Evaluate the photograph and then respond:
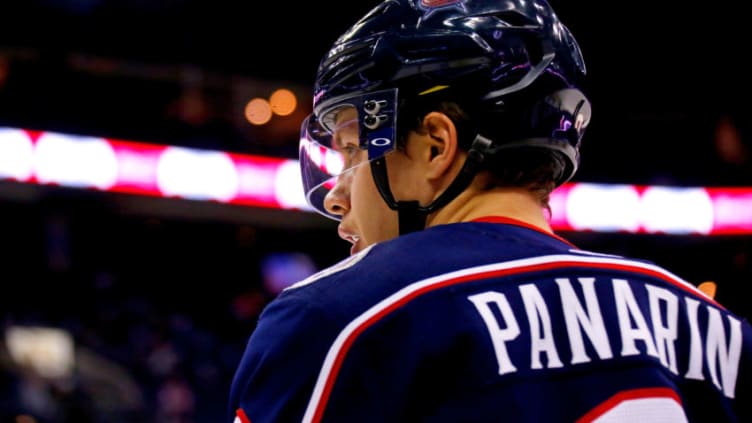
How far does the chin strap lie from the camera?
120 cm

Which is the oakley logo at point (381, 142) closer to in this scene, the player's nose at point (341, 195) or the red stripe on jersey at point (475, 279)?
the player's nose at point (341, 195)

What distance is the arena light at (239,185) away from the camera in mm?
9680

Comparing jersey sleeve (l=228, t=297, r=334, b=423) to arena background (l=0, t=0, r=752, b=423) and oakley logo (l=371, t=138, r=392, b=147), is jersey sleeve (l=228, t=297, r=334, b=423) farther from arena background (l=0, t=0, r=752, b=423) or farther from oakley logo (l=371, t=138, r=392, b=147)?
arena background (l=0, t=0, r=752, b=423)

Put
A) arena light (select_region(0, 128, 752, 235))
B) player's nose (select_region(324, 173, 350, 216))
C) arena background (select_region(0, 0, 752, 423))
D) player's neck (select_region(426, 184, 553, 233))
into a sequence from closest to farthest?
player's neck (select_region(426, 184, 553, 233)) → player's nose (select_region(324, 173, 350, 216)) → arena background (select_region(0, 0, 752, 423)) → arena light (select_region(0, 128, 752, 235))

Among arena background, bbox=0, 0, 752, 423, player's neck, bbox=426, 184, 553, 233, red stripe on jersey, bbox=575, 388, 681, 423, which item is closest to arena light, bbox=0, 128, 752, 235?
arena background, bbox=0, 0, 752, 423

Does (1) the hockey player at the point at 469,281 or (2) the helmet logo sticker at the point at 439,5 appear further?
(2) the helmet logo sticker at the point at 439,5

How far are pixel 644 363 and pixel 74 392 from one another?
710 cm

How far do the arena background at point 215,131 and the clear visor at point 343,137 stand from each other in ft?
23.9

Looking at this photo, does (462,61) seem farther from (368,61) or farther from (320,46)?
(320,46)

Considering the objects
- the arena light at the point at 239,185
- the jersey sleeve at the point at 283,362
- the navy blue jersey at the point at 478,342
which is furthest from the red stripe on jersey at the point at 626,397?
the arena light at the point at 239,185

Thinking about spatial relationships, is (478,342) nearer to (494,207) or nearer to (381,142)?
(494,207)

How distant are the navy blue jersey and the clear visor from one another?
203 mm

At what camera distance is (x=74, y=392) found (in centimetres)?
755

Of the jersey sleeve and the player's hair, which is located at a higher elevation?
the player's hair
